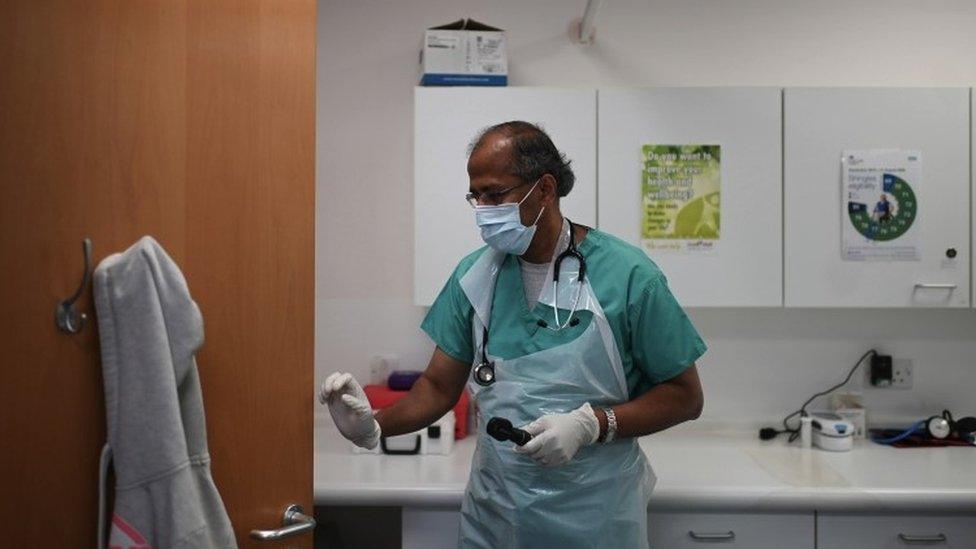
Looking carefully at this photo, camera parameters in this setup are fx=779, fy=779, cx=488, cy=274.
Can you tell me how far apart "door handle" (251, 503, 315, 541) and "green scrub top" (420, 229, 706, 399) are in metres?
0.50

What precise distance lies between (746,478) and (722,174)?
853 mm

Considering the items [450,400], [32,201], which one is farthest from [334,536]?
[32,201]

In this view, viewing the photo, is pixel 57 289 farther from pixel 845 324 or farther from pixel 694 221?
pixel 845 324

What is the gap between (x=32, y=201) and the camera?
0.92 metres

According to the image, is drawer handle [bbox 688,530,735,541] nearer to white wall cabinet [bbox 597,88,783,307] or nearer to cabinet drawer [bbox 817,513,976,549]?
cabinet drawer [bbox 817,513,976,549]

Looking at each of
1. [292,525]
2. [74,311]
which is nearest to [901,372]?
[292,525]

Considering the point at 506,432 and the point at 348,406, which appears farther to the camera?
the point at 348,406

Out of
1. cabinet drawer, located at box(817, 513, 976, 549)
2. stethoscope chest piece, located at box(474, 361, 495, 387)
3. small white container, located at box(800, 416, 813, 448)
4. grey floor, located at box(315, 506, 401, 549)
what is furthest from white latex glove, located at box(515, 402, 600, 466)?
grey floor, located at box(315, 506, 401, 549)

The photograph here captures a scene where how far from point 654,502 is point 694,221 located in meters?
0.82

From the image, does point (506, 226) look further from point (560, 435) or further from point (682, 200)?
point (682, 200)

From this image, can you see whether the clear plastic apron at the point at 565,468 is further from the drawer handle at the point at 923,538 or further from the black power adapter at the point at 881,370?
the black power adapter at the point at 881,370

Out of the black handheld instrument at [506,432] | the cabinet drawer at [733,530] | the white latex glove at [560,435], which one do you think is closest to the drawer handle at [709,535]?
the cabinet drawer at [733,530]

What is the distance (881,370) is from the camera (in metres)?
2.56

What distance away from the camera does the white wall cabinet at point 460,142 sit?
2.25m
